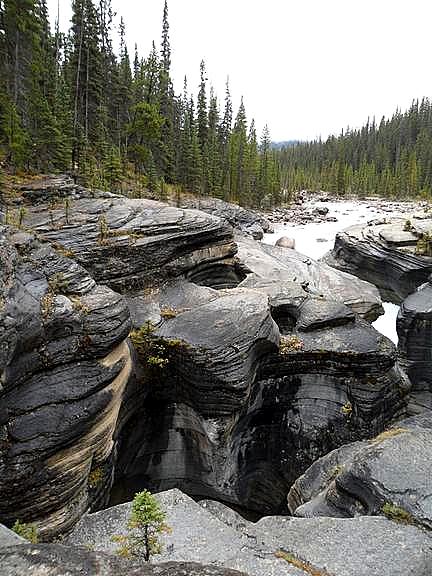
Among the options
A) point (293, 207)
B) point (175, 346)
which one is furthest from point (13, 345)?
point (293, 207)

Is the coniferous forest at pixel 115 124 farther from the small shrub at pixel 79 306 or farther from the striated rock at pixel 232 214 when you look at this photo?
the small shrub at pixel 79 306

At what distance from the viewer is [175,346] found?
36.7 ft

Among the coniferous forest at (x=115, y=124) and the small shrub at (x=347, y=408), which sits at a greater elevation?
the coniferous forest at (x=115, y=124)

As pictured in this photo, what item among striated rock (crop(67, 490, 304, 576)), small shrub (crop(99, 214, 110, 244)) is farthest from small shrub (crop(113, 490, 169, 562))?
small shrub (crop(99, 214, 110, 244))

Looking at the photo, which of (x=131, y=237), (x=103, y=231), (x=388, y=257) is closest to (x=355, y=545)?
(x=131, y=237)

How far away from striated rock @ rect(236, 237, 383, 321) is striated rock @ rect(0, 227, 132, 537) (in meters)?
9.33

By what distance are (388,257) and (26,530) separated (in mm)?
25659

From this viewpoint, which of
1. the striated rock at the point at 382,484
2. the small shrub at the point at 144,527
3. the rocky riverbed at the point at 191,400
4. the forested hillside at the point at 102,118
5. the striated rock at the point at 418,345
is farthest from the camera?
the forested hillside at the point at 102,118

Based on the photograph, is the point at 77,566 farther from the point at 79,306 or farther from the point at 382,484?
the point at 382,484

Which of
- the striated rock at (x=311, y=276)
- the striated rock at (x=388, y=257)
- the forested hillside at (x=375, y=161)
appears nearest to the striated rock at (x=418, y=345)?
the striated rock at (x=311, y=276)

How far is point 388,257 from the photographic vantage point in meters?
26.5

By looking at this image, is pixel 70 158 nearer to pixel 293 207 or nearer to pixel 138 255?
pixel 138 255

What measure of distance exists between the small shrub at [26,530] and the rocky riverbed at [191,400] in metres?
0.19

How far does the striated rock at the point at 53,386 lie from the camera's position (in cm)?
745
